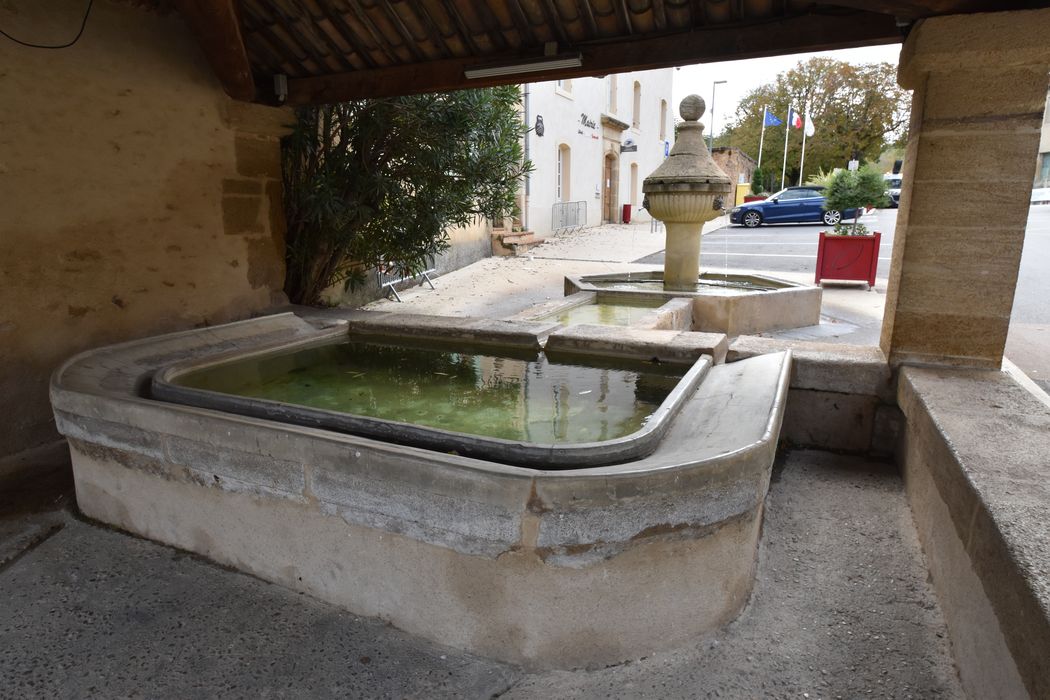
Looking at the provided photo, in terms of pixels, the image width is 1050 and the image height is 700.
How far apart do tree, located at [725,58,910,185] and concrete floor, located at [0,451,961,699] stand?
110 ft

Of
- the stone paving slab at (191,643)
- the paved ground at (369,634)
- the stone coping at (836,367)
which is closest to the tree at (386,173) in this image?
the paved ground at (369,634)

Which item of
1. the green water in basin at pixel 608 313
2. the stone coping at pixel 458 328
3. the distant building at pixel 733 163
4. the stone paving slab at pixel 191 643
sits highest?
the distant building at pixel 733 163

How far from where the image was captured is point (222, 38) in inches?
154

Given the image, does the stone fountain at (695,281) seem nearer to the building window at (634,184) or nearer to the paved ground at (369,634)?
the paved ground at (369,634)

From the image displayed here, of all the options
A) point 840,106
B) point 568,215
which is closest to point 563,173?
point 568,215

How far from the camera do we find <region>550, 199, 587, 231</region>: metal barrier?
17.2 meters

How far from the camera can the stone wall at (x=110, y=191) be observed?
10.9 feet

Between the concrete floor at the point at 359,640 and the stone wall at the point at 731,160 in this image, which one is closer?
the concrete floor at the point at 359,640

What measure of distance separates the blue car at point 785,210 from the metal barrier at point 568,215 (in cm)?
558

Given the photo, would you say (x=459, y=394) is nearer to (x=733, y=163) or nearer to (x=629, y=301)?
(x=629, y=301)

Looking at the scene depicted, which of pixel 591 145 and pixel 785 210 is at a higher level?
pixel 591 145

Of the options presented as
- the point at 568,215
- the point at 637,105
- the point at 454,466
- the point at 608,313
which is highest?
the point at 637,105

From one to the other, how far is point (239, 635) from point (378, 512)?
65cm

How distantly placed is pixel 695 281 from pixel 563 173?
463 inches
